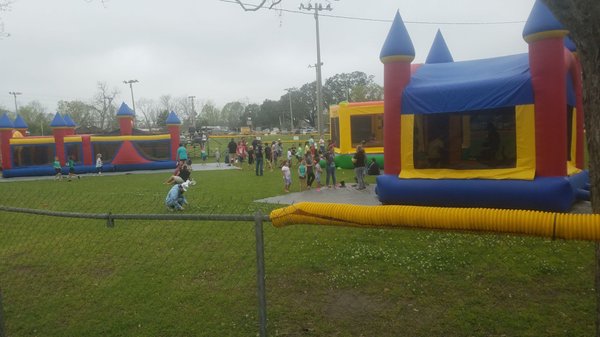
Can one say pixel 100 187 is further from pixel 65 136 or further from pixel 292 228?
pixel 292 228

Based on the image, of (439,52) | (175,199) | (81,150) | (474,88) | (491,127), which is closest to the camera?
(474,88)

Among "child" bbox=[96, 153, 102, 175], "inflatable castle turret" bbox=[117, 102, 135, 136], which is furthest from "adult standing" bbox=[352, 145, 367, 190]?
"inflatable castle turret" bbox=[117, 102, 135, 136]

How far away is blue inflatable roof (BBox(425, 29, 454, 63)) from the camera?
47.2ft

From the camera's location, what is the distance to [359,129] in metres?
20.5

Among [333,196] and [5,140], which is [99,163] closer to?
[5,140]

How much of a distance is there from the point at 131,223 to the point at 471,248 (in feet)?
21.8

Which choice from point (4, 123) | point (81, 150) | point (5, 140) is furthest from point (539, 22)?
point (4, 123)

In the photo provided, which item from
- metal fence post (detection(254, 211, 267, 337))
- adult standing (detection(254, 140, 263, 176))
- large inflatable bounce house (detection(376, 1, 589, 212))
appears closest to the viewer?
metal fence post (detection(254, 211, 267, 337))

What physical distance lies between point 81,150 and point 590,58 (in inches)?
1072

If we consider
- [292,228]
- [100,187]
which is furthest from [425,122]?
[100,187]

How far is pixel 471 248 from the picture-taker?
6.89m

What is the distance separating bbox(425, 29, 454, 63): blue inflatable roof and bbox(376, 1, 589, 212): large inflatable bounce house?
7.81ft

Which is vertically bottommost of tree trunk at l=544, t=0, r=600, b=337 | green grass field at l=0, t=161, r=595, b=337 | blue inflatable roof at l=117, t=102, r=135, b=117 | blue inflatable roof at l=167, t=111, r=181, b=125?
green grass field at l=0, t=161, r=595, b=337

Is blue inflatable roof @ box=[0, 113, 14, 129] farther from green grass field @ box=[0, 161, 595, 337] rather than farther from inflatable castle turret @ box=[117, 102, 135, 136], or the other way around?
green grass field @ box=[0, 161, 595, 337]
